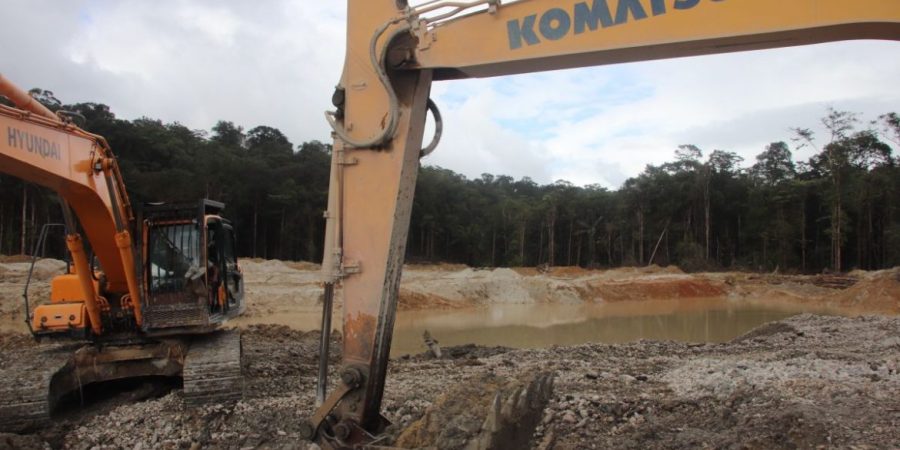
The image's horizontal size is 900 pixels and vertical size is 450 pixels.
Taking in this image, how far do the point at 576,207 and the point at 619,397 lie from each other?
5395 centimetres

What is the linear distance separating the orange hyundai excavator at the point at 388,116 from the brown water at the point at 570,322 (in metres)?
10.0

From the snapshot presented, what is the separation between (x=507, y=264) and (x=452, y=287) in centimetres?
3007

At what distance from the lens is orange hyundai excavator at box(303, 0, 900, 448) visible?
372cm

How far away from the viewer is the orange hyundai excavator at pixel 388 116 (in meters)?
3.72

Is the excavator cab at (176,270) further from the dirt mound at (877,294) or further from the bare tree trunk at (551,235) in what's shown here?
the bare tree trunk at (551,235)

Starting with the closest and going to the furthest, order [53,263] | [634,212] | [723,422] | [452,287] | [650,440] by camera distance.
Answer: [650,440]
[723,422]
[53,263]
[452,287]
[634,212]

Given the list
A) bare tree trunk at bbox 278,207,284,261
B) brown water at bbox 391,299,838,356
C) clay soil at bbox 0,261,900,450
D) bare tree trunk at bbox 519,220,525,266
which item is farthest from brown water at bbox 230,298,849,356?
bare tree trunk at bbox 519,220,525,266

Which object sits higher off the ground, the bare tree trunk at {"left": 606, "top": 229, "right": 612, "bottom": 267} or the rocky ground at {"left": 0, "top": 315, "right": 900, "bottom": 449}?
the bare tree trunk at {"left": 606, "top": 229, "right": 612, "bottom": 267}

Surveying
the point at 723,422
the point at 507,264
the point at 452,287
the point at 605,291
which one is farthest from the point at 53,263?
the point at 507,264

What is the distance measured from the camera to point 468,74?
421cm

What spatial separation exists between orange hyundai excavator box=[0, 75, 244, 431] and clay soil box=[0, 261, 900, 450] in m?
0.35

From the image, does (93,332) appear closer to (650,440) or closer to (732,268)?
(650,440)

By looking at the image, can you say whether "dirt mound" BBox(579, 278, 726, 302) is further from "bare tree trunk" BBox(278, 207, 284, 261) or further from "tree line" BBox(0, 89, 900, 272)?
"bare tree trunk" BBox(278, 207, 284, 261)

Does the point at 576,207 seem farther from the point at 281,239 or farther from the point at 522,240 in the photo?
the point at 281,239
